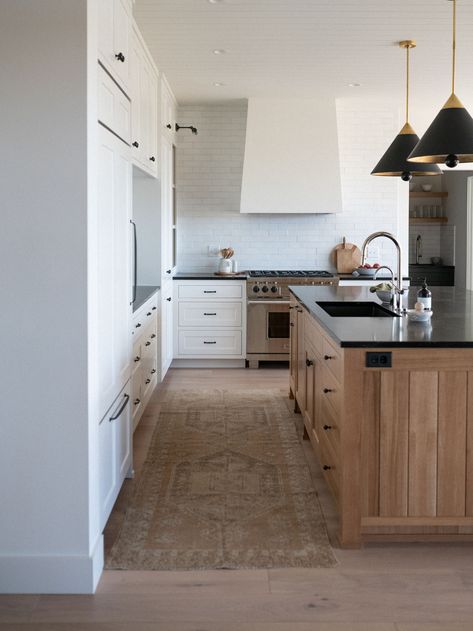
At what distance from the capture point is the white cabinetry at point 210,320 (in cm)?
811

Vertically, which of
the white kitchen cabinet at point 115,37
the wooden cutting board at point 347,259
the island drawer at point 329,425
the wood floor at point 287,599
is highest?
the white kitchen cabinet at point 115,37

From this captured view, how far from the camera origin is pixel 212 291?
320 inches

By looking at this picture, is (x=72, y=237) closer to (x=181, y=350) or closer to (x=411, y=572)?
(x=411, y=572)

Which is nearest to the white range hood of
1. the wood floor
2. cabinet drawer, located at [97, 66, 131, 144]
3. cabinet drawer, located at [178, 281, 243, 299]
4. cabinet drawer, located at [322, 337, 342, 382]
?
cabinet drawer, located at [178, 281, 243, 299]

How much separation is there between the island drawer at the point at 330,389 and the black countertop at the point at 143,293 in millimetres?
1547

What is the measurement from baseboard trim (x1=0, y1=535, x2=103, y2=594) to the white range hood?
18.6 feet

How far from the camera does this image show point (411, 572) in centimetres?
318

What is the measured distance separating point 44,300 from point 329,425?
1.66 meters

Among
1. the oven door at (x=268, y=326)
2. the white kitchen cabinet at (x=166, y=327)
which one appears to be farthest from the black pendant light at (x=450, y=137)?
the oven door at (x=268, y=326)

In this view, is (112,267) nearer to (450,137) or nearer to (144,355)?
(450,137)

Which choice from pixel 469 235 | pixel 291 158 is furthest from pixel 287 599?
pixel 469 235

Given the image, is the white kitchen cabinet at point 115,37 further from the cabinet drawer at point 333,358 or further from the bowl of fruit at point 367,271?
the bowl of fruit at point 367,271

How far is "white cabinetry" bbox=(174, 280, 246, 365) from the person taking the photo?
8109mm

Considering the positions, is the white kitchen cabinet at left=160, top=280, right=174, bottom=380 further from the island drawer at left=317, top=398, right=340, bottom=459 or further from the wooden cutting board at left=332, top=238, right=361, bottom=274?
the island drawer at left=317, top=398, right=340, bottom=459
